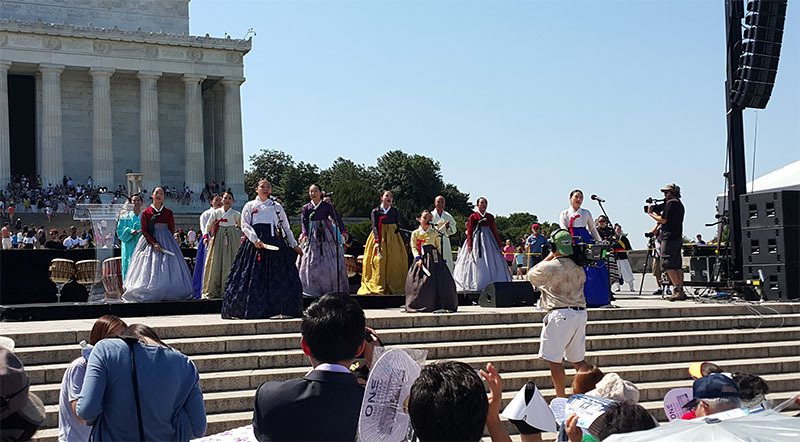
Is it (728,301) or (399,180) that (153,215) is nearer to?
(728,301)

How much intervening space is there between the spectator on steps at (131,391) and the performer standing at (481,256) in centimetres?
1174

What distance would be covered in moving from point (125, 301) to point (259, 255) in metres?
3.10

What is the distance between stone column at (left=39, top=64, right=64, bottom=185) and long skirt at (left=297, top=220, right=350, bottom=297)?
141 feet

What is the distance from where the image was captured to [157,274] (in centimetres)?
1365

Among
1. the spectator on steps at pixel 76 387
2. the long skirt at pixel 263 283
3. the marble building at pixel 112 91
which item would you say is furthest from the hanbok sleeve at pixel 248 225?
the marble building at pixel 112 91

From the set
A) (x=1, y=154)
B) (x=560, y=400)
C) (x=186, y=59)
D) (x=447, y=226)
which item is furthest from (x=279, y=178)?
(x=560, y=400)

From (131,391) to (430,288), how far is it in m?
7.83

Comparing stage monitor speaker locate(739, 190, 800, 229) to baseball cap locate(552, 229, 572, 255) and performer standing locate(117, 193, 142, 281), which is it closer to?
baseball cap locate(552, 229, 572, 255)

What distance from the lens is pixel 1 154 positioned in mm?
52125

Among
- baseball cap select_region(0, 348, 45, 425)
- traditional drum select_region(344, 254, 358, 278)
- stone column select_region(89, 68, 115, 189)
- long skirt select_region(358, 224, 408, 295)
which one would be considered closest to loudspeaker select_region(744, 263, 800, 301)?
long skirt select_region(358, 224, 408, 295)

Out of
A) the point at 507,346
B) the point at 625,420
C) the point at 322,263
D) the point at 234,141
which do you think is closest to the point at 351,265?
the point at 322,263

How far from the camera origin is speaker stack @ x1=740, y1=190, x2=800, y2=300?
46.0 ft

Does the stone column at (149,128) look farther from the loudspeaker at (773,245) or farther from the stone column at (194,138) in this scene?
the loudspeaker at (773,245)

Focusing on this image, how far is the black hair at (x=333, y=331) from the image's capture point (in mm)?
3830
